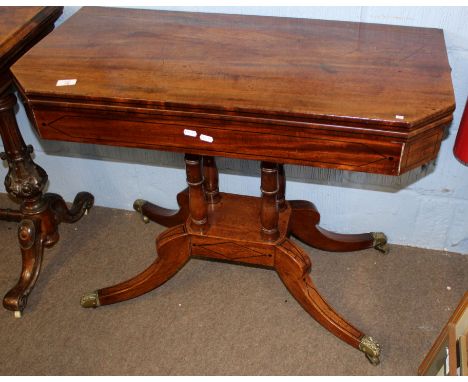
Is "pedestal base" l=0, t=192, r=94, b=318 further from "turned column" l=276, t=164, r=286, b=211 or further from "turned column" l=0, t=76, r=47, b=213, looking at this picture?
"turned column" l=276, t=164, r=286, b=211

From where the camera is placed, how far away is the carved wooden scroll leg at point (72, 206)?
191cm

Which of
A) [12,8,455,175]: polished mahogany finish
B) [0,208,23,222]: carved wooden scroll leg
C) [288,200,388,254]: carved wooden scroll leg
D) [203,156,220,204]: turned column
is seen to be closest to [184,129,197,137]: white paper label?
[12,8,455,175]: polished mahogany finish

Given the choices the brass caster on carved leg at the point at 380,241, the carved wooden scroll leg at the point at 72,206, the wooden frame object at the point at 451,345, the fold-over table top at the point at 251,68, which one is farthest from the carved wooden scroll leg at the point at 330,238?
the carved wooden scroll leg at the point at 72,206

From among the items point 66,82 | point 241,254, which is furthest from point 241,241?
point 66,82

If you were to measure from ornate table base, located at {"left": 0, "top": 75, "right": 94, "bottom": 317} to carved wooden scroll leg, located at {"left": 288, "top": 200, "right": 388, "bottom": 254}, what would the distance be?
818mm

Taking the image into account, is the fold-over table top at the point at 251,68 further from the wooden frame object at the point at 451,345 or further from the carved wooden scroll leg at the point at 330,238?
the carved wooden scroll leg at the point at 330,238

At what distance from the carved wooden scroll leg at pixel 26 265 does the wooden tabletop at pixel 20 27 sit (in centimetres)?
57

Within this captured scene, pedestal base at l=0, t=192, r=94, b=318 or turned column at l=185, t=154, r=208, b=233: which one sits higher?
turned column at l=185, t=154, r=208, b=233

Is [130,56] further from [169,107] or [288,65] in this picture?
[288,65]

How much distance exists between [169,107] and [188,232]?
21.3 inches

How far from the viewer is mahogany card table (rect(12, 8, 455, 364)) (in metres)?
1.06

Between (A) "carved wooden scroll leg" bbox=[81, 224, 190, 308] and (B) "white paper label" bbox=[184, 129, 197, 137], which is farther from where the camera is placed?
(A) "carved wooden scroll leg" bbox=[81, 224, 190, 308]
